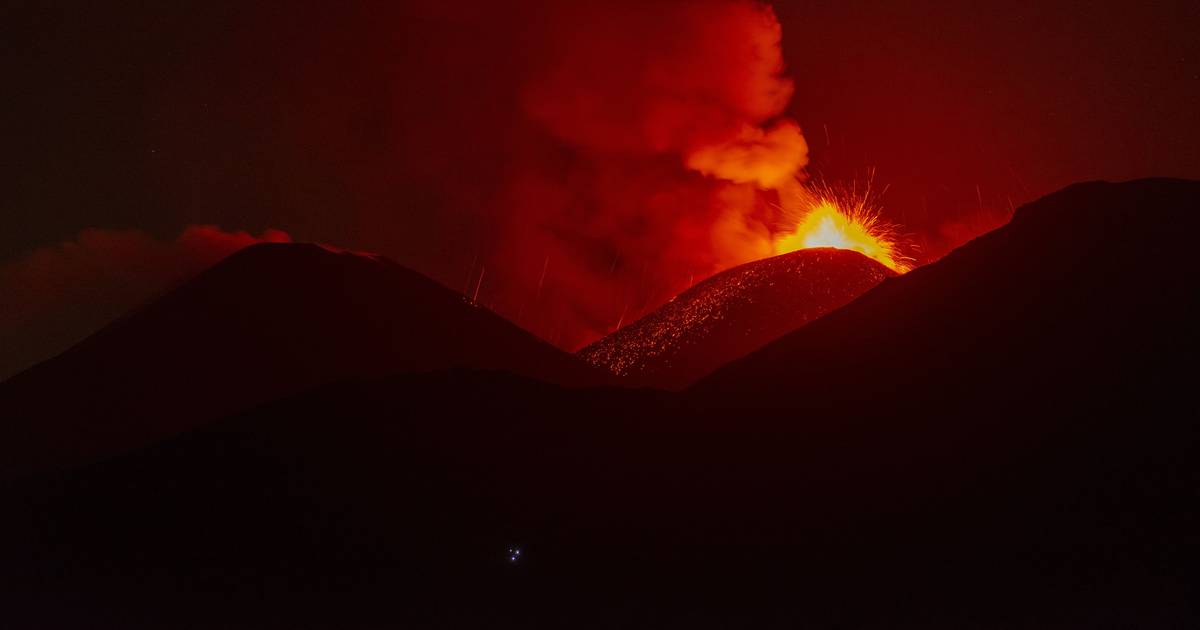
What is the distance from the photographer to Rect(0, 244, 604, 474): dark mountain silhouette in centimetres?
5081

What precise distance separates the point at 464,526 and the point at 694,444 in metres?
8.12

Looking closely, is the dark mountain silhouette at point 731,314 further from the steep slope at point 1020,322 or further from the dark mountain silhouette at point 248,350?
the steep slope at point 1020,322

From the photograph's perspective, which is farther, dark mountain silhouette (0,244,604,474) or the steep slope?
dark mountain silhouette (0,244,604,474)

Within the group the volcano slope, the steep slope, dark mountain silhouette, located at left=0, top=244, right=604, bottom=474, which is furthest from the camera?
dark mountain silhouette, located at left=0, top=244, right=604, bottom=474

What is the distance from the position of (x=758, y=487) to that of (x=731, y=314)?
47.9m

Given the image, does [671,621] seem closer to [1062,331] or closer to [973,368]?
[973,368]

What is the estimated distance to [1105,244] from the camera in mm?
35531

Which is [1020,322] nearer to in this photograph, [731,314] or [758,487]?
[758,487]

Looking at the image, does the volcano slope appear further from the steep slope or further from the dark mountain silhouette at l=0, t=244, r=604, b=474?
the dark mountain silhouette at l=0, t=244, r=604, b=474

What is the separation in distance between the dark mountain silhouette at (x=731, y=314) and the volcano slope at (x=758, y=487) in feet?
106

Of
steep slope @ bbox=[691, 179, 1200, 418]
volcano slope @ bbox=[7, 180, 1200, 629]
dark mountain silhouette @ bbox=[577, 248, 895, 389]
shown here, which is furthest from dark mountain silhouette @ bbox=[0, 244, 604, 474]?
steep slope @ bbox=[691, 179, 1200, 418]

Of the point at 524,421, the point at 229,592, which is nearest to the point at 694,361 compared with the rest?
the point at 524,421

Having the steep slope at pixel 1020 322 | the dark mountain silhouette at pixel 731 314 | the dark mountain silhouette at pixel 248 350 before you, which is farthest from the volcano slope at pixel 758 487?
the dark mountain silhouette at pixel 731 314

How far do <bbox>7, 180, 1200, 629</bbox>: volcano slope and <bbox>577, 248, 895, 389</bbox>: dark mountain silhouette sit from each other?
1273 inches
